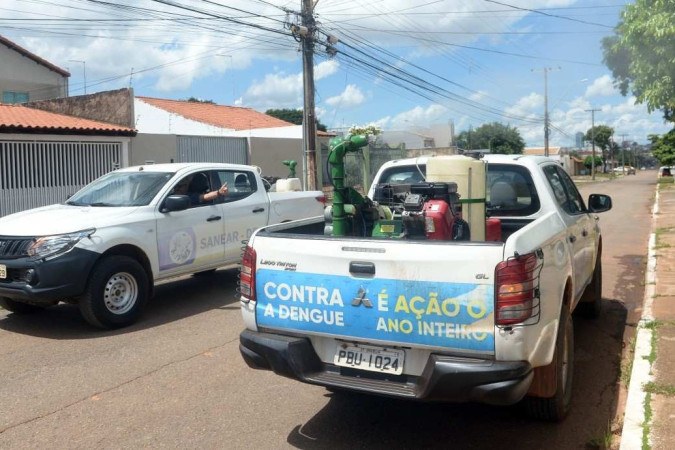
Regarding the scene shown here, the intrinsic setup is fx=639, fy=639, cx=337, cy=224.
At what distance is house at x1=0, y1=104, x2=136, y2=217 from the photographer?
14461mm

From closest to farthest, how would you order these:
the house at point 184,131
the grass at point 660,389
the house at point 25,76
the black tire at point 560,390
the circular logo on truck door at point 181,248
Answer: the black tire at point 560,390 → the grass at point 660,389 → the circular logo on truck door at point 181,248 → the house at point 184,131 → the house at point 25,76

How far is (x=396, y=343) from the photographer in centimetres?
348

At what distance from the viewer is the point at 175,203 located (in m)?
7.23

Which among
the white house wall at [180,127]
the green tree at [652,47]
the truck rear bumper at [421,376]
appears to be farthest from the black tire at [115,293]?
the white house wall at [180,127]

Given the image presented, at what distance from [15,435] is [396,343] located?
8.41 feet

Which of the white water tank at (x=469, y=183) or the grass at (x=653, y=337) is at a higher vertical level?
the white water tank at (x=469, y=183)

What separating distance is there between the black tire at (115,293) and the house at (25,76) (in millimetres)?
27025

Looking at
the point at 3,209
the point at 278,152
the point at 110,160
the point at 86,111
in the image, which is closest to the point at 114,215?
the point at 3,209

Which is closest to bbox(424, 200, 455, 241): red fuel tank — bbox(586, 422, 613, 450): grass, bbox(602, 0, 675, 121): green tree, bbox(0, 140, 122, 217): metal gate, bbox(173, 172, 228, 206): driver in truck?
bbox(586, 422, 613, 450): grass

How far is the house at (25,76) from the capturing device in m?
29.9

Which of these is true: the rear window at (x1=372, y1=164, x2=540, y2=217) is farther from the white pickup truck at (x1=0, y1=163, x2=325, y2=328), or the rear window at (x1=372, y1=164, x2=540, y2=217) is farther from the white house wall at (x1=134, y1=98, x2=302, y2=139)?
the white house wall at (x1=134, y1=98, x2=302, y2=139)

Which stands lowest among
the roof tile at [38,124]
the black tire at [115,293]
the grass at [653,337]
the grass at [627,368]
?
the grass at [627,368]

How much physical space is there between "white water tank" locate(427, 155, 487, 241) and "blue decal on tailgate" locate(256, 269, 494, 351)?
1250 millimetres

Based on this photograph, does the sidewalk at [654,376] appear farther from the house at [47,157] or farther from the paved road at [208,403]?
the house at [47,157]
